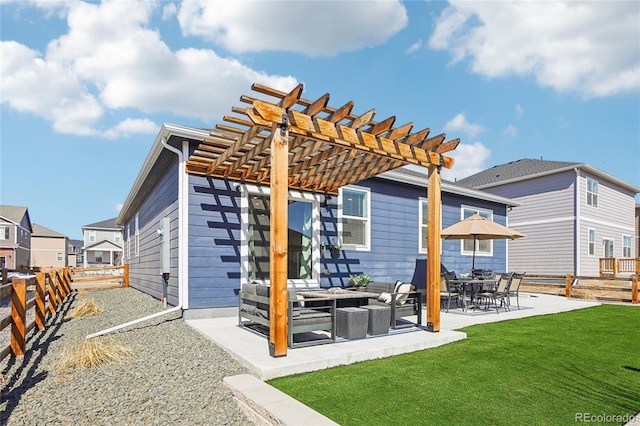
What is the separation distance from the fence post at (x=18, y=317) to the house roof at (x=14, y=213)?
120 feet

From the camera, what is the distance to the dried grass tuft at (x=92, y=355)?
420 centimetres

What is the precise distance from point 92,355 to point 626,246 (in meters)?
25.0

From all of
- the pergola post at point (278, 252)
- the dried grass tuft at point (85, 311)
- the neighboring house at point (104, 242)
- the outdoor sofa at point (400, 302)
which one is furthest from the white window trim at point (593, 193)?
the neighboring house at point (104, 242)

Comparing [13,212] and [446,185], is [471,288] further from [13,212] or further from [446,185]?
[13,212]

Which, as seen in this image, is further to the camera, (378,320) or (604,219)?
(604,219)

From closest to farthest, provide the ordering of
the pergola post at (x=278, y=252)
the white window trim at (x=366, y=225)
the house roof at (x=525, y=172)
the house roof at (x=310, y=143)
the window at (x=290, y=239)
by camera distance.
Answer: the pergola post at (x=278, y=252) → the house roof at (x=310, y=143) → the window at (x=290, y=239) → the white window trim at (x=366, y=225) → the house roof at (x=525, y=172)

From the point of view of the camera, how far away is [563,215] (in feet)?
55.5

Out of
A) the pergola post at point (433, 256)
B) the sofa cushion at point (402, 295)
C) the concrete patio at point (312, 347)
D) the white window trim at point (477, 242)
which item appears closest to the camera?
the concrete patio at point (312, 347)

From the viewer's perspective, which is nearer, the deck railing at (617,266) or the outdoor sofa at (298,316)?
the outdoor sofa at (298,316)

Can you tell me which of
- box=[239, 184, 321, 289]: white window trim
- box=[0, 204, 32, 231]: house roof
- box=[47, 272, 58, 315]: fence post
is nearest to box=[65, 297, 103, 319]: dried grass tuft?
box=[47, 272, 58, 315]: fence post

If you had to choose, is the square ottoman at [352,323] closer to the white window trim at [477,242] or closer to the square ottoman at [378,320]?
the square ottoman at [378,320]

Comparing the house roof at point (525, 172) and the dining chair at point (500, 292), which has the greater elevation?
the house roof at point (525, 172)

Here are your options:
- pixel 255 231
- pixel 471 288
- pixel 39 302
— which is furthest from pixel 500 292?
pixel 39 302

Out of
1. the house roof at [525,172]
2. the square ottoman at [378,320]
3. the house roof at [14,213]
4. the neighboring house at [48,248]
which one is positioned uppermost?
the house roof at [525,172]
